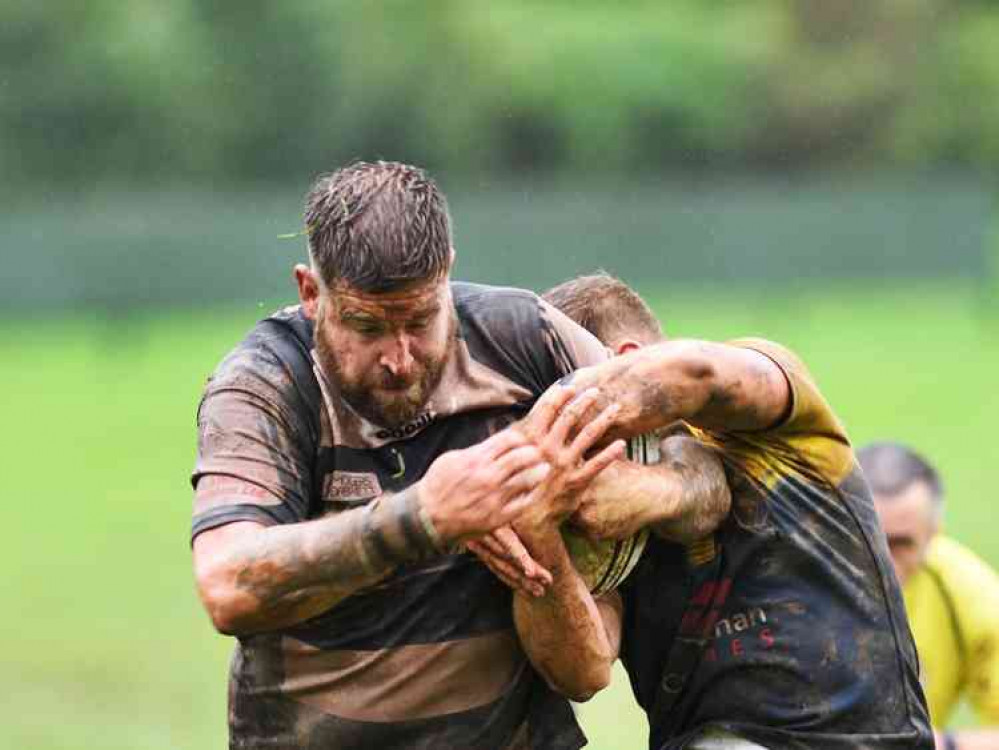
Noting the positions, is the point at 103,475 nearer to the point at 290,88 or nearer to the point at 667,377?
the point at 667,377

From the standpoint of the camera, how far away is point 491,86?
48.7m

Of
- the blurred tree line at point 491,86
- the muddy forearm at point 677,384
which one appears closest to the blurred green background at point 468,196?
the blurred tree line at point 491,86

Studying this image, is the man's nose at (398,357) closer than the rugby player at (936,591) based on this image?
Yes

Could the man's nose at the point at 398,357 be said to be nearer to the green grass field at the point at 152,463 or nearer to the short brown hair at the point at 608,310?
the short brown hair at the point at 608,310

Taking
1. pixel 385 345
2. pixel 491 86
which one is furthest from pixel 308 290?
pixel 491 86

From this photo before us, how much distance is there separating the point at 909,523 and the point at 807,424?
2363 millimetres

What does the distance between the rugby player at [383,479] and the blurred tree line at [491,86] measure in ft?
128

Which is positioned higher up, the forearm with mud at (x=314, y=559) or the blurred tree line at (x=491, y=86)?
the blurred tree line at (x=491, y=86)

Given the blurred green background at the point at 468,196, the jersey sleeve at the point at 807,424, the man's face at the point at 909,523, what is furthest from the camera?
the blurred green background at the point at 468,196

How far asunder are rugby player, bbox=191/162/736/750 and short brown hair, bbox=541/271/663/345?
30 centimetres

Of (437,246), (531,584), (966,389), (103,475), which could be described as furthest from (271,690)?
(966,389)

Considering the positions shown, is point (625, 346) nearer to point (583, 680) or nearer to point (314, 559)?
point (583, 680)

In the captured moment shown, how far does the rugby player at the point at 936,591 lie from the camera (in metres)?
7.43

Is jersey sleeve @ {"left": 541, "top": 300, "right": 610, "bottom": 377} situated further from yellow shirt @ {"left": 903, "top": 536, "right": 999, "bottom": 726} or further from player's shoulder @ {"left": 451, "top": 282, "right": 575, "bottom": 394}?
yellow shirt @ {"left": 903, "top": 536, "right": 999, "bottom": 726}
